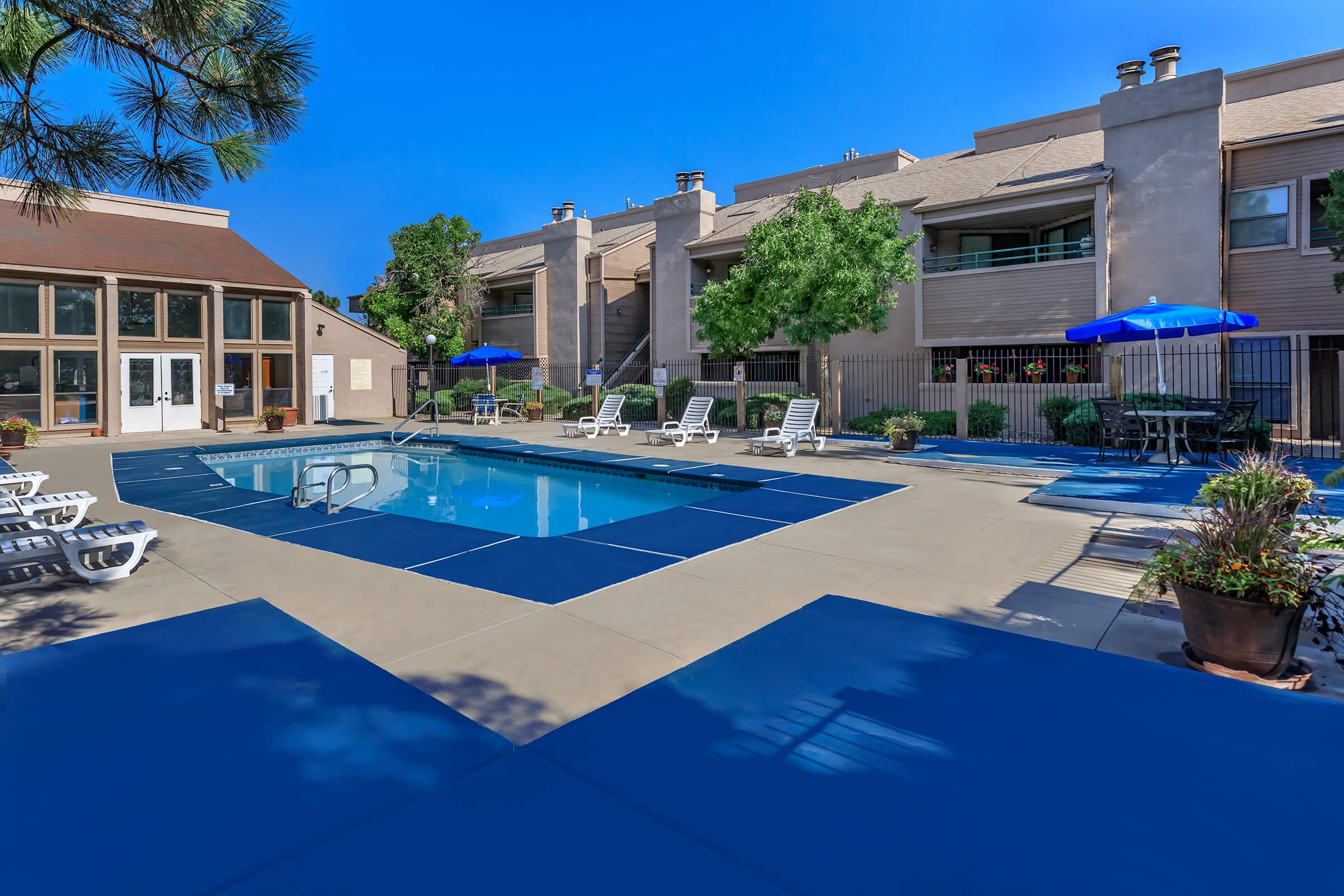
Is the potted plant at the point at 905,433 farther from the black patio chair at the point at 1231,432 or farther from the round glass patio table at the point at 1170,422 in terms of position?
the black patio chair at the point at 1231,432

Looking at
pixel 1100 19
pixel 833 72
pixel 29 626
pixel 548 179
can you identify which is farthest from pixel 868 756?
pixel 548 179

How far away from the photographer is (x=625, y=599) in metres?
5.44

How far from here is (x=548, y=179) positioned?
541ft

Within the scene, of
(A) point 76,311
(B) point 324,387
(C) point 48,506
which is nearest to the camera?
(C) point 48,506

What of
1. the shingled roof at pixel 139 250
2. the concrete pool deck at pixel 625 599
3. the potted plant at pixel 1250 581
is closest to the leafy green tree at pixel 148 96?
the concrete pool deck at pixel 625 599

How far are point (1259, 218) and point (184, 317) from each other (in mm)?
26684

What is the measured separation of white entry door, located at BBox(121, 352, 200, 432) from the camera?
1995 centimetres

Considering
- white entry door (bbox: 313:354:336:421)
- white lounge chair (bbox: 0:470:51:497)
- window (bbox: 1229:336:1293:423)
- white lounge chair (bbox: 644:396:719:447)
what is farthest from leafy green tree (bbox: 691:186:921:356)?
white lounge chair (bbox: 0:470:51:497)

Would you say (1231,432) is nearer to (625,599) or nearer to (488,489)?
(625,599)

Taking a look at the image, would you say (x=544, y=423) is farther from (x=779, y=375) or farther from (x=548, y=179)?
(x=548, y=179)

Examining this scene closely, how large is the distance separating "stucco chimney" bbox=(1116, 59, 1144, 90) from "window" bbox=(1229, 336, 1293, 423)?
22.5 ft

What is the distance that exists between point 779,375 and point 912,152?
1172 cm

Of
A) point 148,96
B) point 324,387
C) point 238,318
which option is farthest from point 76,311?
point 148,96

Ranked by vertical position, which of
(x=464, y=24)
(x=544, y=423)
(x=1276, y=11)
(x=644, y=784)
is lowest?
(x=644, y=784)
